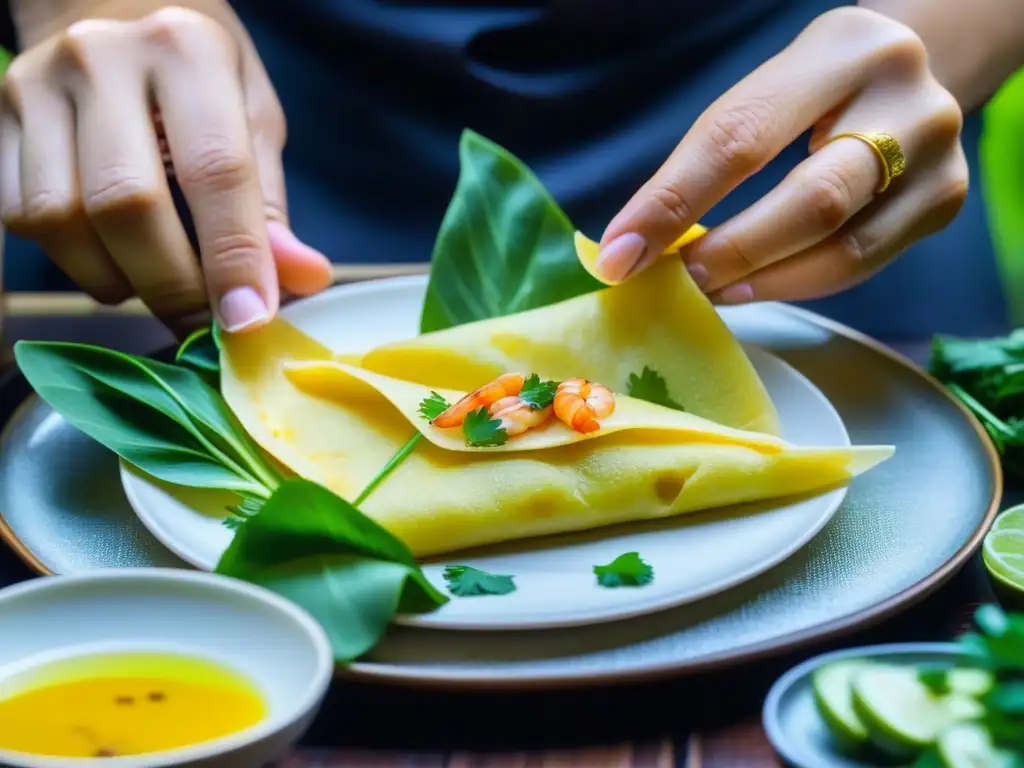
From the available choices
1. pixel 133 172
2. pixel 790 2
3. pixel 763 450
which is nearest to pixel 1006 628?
pixel 763 450

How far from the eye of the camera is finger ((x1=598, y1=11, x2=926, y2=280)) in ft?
4.38

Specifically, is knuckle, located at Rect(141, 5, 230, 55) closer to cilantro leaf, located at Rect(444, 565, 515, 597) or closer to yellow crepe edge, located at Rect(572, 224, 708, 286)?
yellow crepe edge, located at Rect(572, 224, 708, 286)

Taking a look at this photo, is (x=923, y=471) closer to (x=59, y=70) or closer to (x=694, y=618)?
(x=694, y=618)

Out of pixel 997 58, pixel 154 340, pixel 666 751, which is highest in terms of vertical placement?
pixel 997 58

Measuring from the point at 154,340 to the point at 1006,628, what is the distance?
1.28 meters

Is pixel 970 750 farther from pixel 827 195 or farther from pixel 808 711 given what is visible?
pixel 827 195

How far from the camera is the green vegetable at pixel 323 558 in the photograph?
0.98 metres

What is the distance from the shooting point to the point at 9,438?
4.43ft

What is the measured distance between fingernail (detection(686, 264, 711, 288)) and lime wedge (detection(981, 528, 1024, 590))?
433 millimetres

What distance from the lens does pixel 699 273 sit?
1.42 meters

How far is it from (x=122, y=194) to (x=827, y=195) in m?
0.79

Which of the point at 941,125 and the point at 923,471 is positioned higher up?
the point at 941,125

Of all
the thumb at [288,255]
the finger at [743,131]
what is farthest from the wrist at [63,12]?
the finger at [743,131]

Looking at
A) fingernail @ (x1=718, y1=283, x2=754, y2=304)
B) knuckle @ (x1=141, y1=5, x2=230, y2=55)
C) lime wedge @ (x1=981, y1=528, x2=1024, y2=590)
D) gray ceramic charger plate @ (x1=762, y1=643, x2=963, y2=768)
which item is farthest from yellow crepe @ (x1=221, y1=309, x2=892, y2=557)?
knuckle @ (x1=141, y1=5, x2=230, y2=55)
